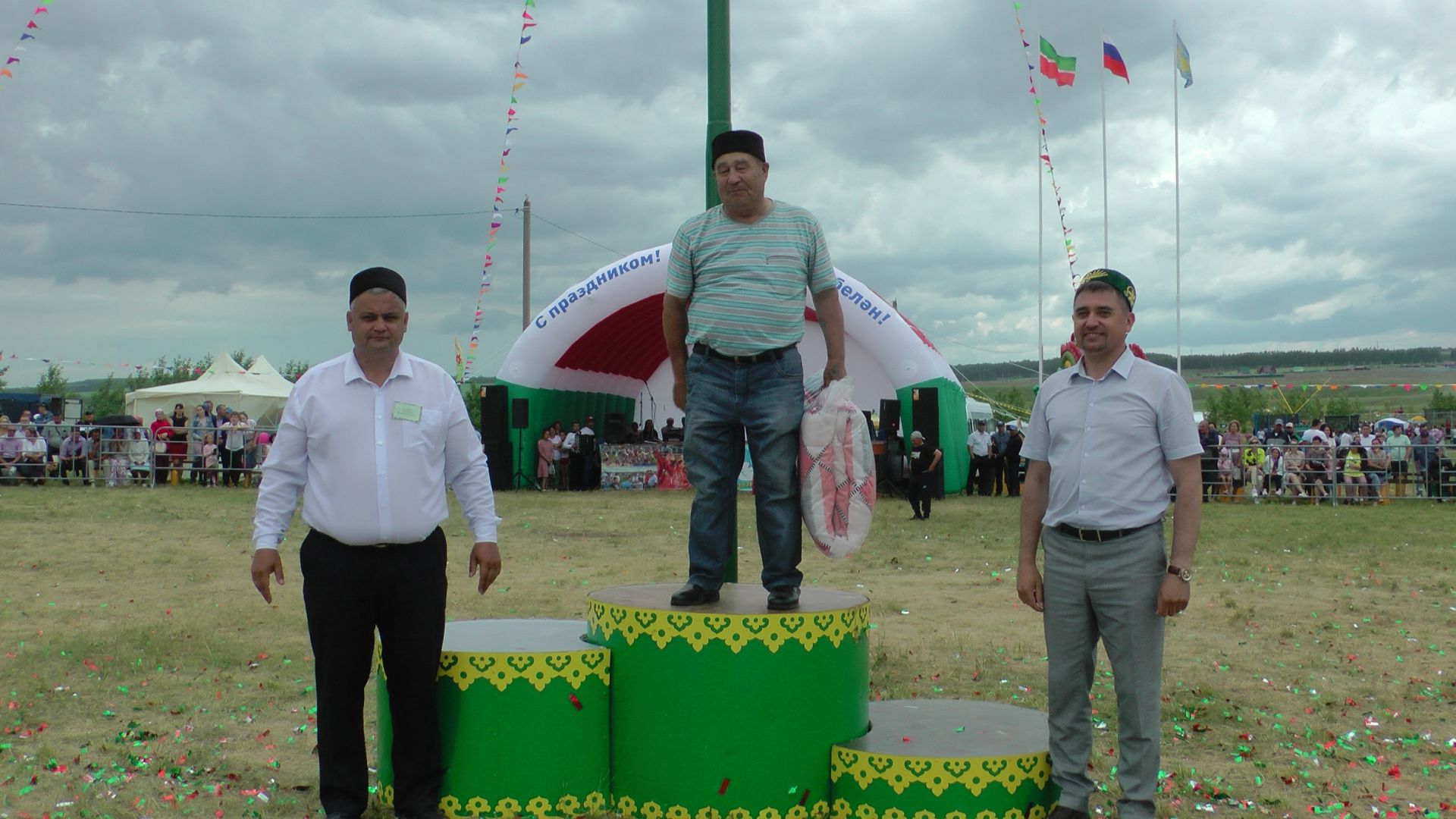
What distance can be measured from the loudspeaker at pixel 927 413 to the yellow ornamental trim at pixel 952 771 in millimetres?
15833

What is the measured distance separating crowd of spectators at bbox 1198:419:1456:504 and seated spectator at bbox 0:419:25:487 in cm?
2012

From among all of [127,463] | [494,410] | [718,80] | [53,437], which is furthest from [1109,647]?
[53,437]

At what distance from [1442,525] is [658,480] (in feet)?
42.5

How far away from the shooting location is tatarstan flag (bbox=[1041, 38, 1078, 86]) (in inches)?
980

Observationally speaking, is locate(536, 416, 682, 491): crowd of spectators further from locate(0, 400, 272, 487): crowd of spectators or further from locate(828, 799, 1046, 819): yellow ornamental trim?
locate(828, 799, 1046, 819): yellow ornamental trim

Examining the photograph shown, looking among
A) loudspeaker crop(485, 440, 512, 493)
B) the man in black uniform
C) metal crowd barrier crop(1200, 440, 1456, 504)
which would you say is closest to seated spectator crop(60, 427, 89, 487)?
loudspeaker crop(485, 440, 512, 493)

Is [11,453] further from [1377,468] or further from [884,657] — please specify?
[1377,468]

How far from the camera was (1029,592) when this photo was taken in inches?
147

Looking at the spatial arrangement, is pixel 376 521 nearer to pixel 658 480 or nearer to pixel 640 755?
pixel 640 755

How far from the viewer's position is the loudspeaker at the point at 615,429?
24.0m

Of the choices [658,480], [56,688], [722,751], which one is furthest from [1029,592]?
[658,480]

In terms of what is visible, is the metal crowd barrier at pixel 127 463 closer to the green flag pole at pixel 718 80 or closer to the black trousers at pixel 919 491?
the black trousers at pixel 919 491

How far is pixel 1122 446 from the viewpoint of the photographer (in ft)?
11.5

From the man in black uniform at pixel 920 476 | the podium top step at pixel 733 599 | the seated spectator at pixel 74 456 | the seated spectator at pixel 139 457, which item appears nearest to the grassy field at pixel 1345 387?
the man in black uniform at pixel 920 476
